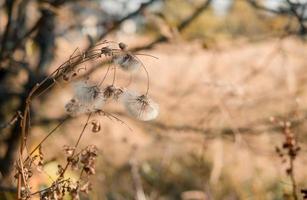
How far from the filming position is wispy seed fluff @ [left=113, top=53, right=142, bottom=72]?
149cm

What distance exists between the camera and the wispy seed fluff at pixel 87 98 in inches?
58.8

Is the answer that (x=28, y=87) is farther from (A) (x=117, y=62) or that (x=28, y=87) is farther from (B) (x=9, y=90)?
(A) (x=117, y=62)

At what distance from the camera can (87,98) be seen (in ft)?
5.01

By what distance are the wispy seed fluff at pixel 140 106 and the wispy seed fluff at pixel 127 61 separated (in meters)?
0.06

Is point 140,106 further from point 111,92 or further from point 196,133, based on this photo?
point 196,133

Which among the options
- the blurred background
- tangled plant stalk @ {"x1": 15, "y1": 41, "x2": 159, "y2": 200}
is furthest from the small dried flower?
the blurred background

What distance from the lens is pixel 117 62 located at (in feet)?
4.85

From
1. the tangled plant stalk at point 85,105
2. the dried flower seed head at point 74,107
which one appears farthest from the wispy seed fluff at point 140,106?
the dried flower seed head at point 74,107

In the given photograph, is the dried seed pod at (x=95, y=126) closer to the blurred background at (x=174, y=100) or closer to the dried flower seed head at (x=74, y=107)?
the dried flower seed head at (x=74, y=107)

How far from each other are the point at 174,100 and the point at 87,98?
553 cm

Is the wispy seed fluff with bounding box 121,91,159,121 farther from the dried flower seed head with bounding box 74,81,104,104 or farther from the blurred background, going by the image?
the blurred background

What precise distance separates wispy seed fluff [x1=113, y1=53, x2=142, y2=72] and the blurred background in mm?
551

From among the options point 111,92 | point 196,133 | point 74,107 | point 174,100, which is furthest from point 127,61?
point 174,100

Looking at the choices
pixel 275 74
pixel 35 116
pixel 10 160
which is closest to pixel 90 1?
pixel 35 116
